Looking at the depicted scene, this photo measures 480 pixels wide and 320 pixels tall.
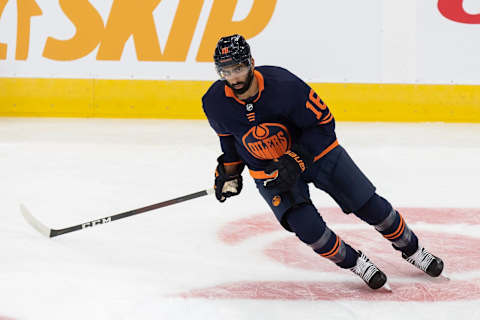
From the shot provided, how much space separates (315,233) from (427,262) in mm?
441

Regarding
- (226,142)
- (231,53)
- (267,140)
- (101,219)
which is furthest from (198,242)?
(231,53)

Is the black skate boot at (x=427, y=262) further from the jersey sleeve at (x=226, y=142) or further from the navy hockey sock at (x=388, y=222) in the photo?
the jersey sleeve at (x=226, y=142)

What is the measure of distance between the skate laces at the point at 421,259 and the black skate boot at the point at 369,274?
195 mm

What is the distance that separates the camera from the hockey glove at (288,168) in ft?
6.53

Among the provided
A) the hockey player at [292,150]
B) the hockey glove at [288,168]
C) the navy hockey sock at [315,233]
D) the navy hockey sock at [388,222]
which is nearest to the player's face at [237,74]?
the hockey player at [292,150]

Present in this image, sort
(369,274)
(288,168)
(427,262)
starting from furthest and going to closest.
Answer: (427,262) < (369,274) < (288,168)

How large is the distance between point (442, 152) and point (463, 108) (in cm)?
154

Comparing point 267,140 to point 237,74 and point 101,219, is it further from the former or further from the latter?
point 101,219

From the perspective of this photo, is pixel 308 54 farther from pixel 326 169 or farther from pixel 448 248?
pixel 326 169

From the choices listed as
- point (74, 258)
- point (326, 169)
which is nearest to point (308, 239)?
point (326, 169)

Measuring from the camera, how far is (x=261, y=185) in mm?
2199

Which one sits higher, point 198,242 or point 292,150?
point 292,150

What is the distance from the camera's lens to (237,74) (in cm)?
201

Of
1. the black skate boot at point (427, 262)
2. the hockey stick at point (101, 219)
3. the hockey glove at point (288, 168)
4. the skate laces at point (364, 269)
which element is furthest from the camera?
the hockey stick at point (101, 219)
